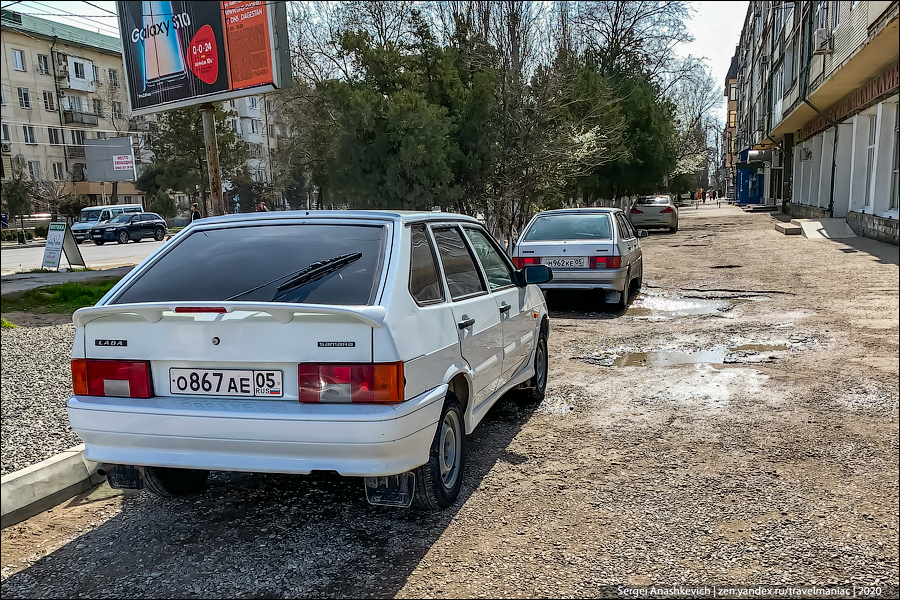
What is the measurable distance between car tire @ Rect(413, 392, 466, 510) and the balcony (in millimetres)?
Answer: 61681

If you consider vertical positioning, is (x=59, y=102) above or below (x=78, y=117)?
above

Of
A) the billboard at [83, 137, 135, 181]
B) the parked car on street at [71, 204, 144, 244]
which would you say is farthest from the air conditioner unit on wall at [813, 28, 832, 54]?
the billboard at [83, 137, 135, 181]

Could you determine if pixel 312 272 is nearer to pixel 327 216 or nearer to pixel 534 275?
pixel 327 216

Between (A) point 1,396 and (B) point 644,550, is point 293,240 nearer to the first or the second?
(B) point 644,550

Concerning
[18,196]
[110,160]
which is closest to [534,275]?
[18,196]

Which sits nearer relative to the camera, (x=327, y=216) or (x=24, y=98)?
(x=327, y=216)

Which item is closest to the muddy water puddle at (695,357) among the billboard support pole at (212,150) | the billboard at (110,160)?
the billboard support pole at (212,150)

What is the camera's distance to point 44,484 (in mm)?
3855

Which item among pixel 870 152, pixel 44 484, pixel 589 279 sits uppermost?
pixel 870 152

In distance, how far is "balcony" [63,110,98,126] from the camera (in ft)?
181

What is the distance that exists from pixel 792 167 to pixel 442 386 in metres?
39.4

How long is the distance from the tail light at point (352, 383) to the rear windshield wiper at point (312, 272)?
0.45m

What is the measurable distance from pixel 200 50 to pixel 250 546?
15.1 metres

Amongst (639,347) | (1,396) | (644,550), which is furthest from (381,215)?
(639,347)
